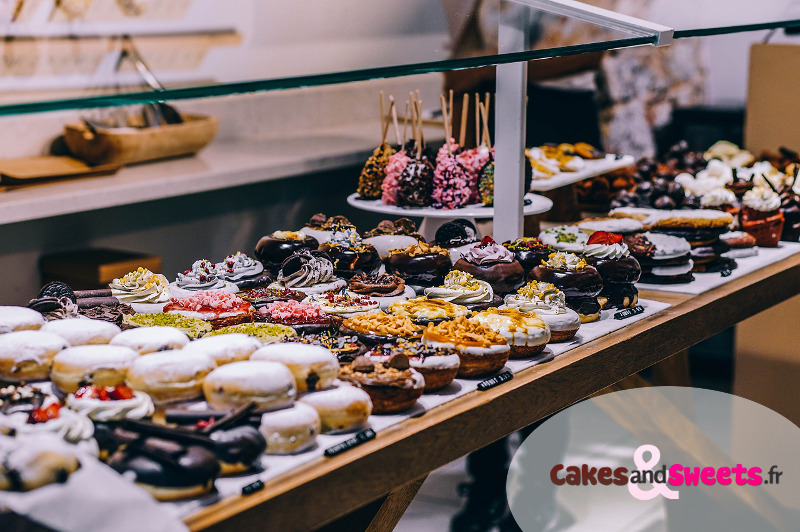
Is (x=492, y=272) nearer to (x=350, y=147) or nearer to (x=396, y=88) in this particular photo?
(x=350, y=147)

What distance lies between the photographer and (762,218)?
3.08m

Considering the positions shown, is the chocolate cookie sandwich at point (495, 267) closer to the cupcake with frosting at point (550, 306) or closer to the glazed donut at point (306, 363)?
the cupcake with frosting at point (550, 306)

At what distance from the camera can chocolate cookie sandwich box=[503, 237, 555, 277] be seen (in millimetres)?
2400

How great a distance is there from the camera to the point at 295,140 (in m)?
5.36

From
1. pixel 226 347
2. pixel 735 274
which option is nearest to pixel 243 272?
pixel 226 347

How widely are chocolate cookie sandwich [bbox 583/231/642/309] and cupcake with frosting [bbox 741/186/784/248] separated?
842 mm

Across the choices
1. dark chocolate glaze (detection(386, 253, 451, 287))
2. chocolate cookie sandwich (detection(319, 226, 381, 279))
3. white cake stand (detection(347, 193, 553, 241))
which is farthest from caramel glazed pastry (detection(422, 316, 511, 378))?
white cake stand (detection(347, 193, 553, 241))

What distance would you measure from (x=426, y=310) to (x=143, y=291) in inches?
25.0

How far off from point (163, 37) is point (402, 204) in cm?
193

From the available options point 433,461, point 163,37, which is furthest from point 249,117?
point 433,461

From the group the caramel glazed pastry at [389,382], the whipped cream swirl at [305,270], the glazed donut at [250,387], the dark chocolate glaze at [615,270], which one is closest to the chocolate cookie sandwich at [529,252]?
the dark chocolate glaze at [615,270]

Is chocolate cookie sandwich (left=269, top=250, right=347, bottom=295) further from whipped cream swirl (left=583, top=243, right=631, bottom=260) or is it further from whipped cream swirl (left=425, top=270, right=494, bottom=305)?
whipped cream swirl (left=583, top=243, right=631, bottom=260)

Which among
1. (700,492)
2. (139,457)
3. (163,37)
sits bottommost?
(700,492)

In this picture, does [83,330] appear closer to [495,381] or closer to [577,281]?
[495,381]
